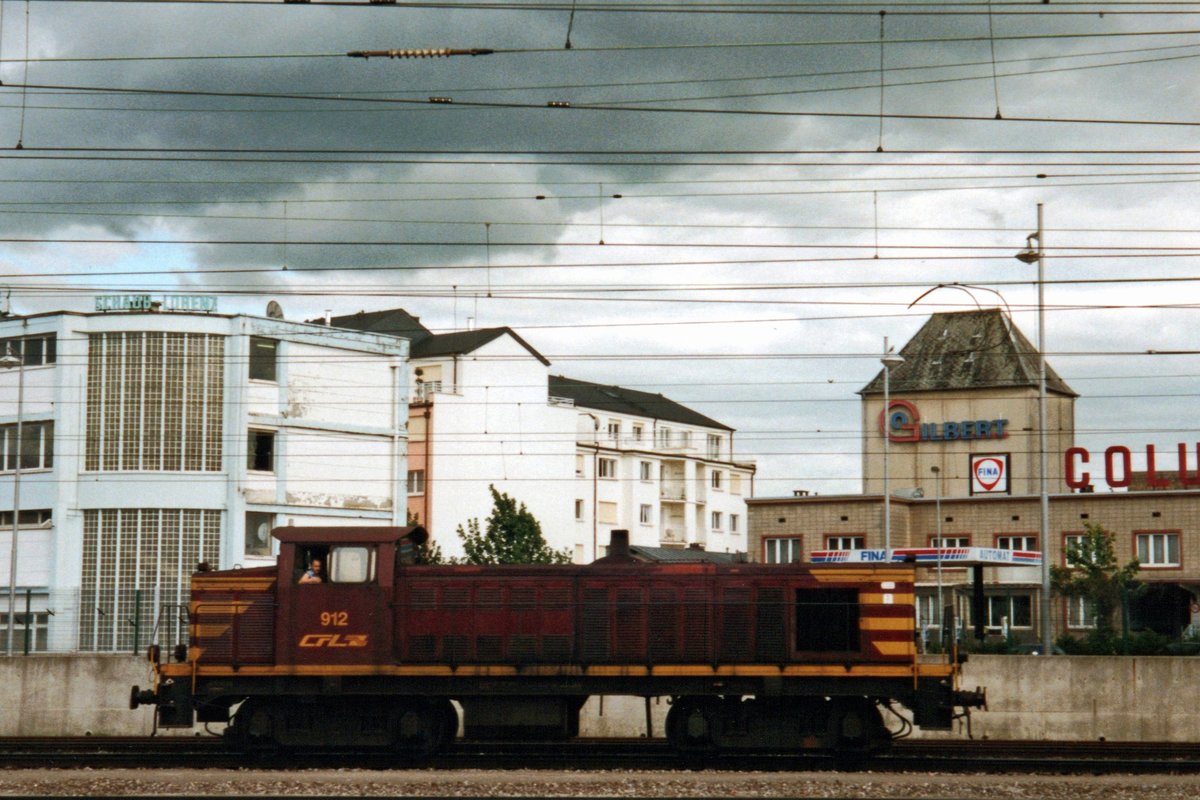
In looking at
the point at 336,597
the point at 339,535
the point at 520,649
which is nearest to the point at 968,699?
the point at 520,649

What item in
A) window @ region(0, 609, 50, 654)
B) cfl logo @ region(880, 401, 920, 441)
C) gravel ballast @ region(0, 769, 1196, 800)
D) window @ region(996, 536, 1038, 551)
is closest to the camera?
gravel ballast @ region(0, 769, 1196, 800)

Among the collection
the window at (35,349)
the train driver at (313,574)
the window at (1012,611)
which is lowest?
the window at (1012,611)

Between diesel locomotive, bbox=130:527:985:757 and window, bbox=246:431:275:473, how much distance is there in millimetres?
30796

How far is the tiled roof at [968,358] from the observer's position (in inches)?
3270

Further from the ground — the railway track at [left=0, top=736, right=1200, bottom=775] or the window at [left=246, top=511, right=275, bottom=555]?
the window at [left=246, top=511, right=275, bottom=555]

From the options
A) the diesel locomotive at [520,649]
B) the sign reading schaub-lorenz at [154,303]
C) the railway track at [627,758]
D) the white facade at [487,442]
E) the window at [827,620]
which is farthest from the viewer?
the white facade at [487,442]

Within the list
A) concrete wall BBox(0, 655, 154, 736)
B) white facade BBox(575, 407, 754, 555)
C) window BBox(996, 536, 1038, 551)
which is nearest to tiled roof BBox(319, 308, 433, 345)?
white facade BBox(575, 407, 754, 555)

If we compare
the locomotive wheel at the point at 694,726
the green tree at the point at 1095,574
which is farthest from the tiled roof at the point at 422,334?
the locomotive wheel at the point at 694,726

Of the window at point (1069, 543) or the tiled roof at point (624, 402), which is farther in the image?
the tiled roof at point (624, 402)

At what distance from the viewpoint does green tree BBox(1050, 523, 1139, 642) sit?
55.2 m

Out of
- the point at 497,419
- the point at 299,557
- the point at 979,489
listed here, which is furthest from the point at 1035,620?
the point at 299,557

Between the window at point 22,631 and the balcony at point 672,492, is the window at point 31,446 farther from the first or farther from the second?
the balcony at point 672,492

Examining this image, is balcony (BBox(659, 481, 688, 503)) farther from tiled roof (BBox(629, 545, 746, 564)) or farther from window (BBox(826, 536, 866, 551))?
tiled roof (BBox(629, 545, 746, 564))

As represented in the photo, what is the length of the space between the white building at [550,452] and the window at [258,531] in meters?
12.4
